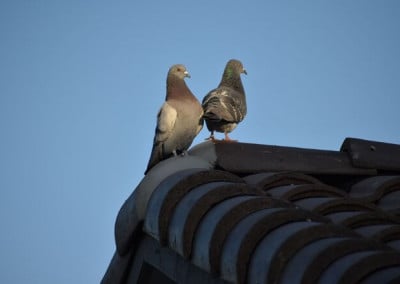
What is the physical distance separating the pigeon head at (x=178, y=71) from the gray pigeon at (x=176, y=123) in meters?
0.11

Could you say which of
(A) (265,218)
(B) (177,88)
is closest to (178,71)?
(B) (177,88)

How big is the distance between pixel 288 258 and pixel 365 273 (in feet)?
A: 0.78

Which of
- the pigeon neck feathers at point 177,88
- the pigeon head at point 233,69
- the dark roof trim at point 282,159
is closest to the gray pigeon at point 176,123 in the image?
the pigeon neck feathers at point 177,88

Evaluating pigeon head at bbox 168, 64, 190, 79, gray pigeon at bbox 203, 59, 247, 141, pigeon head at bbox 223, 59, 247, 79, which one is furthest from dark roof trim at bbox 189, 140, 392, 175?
pigeon head at bbox 223, 59, 247, 79

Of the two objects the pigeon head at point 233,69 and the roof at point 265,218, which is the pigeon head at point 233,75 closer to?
the pigeon head at point 233,69

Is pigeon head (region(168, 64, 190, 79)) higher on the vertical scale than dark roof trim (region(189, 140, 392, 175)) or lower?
A: higher

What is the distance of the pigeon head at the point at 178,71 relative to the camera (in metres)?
4.57

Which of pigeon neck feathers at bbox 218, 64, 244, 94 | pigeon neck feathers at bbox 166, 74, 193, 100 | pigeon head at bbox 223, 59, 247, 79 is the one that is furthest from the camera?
pigeon head at bbox 223, 59, 247, 79

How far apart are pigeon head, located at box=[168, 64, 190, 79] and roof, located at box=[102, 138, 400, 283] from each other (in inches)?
59.1

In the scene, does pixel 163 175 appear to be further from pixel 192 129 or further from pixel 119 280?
pixel 192 129

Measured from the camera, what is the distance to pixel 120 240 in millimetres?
2828

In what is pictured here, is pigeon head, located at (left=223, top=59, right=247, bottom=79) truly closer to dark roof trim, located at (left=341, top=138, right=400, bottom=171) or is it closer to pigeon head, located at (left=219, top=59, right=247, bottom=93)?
pigeon head, located at (left=219, top=59, right=247, bottom=93)

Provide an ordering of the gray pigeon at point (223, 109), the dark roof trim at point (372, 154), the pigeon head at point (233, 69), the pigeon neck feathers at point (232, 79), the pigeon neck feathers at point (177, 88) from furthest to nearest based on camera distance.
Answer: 1. the pigeon head at point (233, 69)
2. the pigeon neck feathers at point (232, 79)
3. the pigeon neck feathers at point (177, 88)
4. the gray pigeon at point (223, 109)
5. the dark roof trim at point (372, 154)

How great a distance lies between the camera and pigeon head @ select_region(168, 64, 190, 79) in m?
4.57
